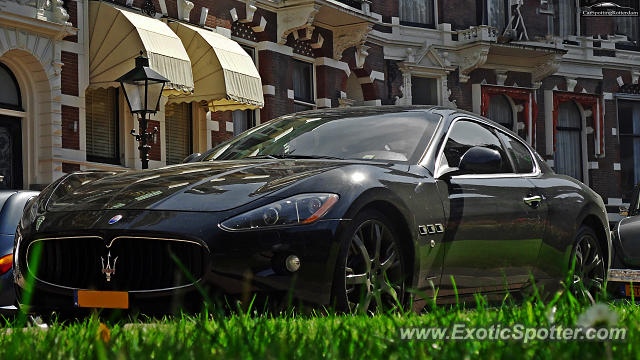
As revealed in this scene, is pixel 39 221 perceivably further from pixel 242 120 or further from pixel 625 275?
pixel 242 120

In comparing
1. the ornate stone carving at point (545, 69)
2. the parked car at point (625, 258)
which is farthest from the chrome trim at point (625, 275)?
the ornate stone carving at point (545, 69)

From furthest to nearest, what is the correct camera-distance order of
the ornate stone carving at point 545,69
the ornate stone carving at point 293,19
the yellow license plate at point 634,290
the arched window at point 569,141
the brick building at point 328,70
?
the arched window at point 569,141, the ornate stone carving at point 545,69, the ornate stone carving at point 293,19, the brick building at point 328,70, the yellow license plate at point 634,290

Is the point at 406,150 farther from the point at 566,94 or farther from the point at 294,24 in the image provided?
the point at 566,94

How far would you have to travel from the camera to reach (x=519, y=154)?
22.5ft

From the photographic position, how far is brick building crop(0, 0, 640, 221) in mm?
17609

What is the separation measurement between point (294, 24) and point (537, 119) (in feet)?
37.6

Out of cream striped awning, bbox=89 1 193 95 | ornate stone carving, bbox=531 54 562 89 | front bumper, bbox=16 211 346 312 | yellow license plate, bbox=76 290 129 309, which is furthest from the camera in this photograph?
ornate stone carving, bbox=531 54 562 89

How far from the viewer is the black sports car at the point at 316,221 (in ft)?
15.4

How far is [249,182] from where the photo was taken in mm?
5023

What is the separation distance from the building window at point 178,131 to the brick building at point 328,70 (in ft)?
0.10

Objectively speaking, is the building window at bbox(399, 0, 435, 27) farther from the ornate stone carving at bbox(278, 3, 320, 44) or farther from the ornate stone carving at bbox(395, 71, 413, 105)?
the ornate stone carving at bbox(278, 3, 320, 44)

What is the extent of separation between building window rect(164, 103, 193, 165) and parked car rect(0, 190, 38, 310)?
42.9 feet

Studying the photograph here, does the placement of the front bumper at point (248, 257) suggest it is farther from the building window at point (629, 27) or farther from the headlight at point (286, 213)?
the building window at point (629, 27)

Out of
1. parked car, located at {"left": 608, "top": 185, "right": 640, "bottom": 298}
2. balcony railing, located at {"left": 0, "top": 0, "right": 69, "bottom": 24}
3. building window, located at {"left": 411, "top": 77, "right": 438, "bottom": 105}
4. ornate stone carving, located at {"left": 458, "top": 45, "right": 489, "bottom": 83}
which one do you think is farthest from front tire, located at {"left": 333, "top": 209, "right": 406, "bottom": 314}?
ornate stone carving, located at {"left": 458, "top": 45, "right": 489, "bottom": 83}
